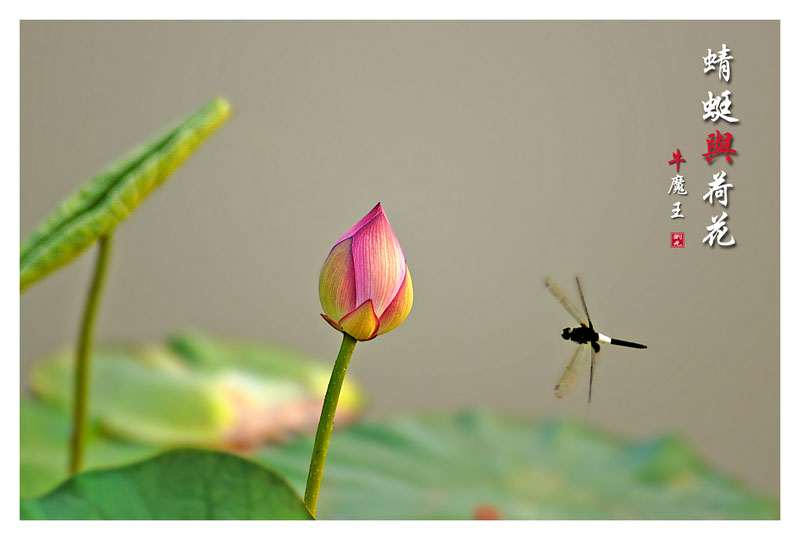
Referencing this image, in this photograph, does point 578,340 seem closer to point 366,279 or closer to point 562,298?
point 562,298

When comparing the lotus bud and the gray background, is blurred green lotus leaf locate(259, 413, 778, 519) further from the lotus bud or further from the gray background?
the lotus bud

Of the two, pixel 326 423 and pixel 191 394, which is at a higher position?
pixel 191 394

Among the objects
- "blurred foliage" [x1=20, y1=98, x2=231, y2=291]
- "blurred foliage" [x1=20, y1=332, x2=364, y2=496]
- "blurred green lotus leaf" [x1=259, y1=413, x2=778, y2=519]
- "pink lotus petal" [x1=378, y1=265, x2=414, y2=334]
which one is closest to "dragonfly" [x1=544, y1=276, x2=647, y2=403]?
"pink lotus petal" [x1=378, y1=265, x2=414, y2=334]

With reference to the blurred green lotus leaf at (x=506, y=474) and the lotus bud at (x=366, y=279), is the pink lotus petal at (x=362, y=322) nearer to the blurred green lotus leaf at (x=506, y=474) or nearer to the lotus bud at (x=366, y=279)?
the lotus bud at (x=366, y=279)

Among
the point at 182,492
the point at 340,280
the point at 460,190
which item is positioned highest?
the point at 460,190

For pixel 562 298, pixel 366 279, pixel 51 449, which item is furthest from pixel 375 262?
pixel 51 449

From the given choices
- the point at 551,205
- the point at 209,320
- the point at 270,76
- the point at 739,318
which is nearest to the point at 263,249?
the point at 209,320

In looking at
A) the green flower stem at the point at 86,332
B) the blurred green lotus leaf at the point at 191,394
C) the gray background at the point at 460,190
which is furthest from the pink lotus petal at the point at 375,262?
the blurred green lotus leaf at the point at 191,394
